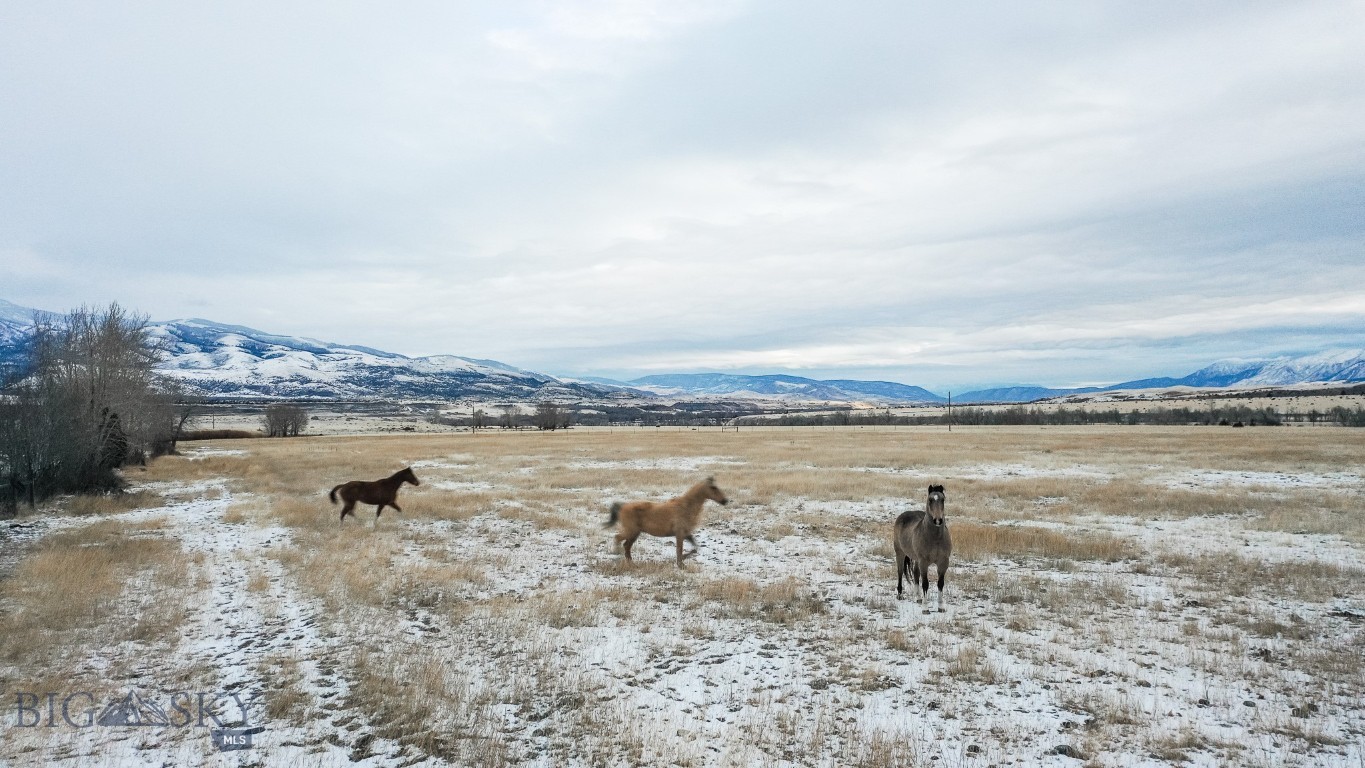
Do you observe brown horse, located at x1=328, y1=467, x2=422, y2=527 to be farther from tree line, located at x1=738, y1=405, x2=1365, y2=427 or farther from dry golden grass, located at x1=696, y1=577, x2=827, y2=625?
tree line, located at x1=738, y1=405, x2=1365, y2=427

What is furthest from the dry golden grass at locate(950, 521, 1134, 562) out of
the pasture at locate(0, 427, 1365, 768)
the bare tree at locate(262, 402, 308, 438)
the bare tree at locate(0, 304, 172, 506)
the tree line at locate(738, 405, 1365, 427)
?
the bare tree at locate(262, 402, 308, 438)

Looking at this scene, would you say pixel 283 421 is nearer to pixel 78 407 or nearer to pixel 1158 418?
pixel 78 407

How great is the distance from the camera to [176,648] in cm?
834

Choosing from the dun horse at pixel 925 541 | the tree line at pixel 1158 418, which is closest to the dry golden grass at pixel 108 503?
the dun horse at pixel 925 541

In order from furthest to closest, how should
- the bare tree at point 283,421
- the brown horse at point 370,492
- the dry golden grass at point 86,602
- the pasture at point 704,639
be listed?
the bare tree at point 283,421
the brown horse at point 370,492
the dry golden grass at point 86,602
the pasture at point 704,639

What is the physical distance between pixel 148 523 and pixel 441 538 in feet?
31.2

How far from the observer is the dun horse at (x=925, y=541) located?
30.6 feet

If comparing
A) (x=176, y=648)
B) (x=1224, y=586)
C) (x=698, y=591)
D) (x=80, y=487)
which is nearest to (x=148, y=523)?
(x=80, y=487)

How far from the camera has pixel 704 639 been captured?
28.3ft

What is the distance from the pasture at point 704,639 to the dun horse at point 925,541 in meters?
0.56

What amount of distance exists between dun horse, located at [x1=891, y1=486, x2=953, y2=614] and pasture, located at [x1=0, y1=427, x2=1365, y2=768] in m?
0.56

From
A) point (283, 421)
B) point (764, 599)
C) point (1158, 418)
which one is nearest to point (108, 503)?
point (764, 599)

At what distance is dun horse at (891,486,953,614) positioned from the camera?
9.33m

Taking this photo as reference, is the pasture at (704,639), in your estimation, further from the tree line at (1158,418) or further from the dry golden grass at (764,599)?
the tree line at (1158,418)
